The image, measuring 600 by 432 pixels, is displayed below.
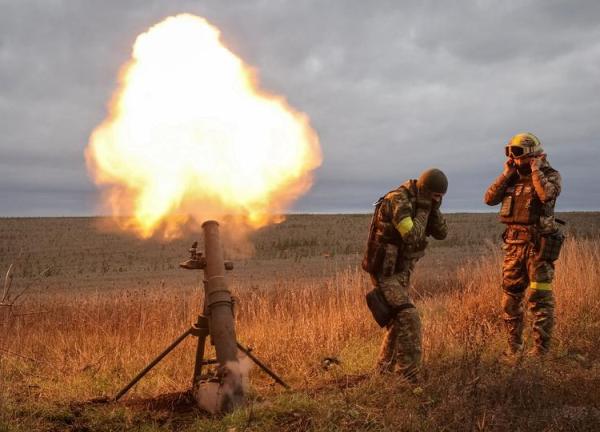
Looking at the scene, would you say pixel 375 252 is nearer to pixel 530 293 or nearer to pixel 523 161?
pixel 530 293

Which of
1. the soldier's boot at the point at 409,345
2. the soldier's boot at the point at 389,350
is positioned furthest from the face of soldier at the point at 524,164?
the soldier's boot at the point at 389,350

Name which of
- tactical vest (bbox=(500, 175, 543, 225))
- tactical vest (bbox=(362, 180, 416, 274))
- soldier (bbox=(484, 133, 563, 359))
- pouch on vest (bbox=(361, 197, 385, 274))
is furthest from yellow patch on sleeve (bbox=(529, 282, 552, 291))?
pouch on vest (bbox=(361, 197, 385, 274))

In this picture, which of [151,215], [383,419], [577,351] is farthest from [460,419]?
[151,215]

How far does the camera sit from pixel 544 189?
6684 mm

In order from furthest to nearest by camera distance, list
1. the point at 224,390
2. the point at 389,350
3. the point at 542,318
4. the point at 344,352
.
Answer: the point at 344,352, the point at 542,318, the point at 389,350, the point at 224,390

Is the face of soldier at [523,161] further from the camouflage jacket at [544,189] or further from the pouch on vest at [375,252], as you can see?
the pouch on vest at [375,252]

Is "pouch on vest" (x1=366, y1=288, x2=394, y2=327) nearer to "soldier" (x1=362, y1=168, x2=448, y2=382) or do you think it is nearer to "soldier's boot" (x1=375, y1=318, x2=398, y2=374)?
"soldier" (x1=362, y1=168, x2=448, y2=382)

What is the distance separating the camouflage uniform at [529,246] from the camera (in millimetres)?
6863

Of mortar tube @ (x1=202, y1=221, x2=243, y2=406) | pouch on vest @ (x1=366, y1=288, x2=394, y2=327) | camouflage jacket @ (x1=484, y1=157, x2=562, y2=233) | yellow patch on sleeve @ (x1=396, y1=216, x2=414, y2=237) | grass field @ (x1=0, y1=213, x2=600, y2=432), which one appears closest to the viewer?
grass field @ (x1=0, y1=213, x2=600, y2=432)

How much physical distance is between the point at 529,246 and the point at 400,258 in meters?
1.98

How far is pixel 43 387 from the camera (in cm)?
645

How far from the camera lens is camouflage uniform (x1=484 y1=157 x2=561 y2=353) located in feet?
22.5

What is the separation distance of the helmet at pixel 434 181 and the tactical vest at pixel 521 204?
1606mm

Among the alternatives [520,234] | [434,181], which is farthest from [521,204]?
[434,181]
